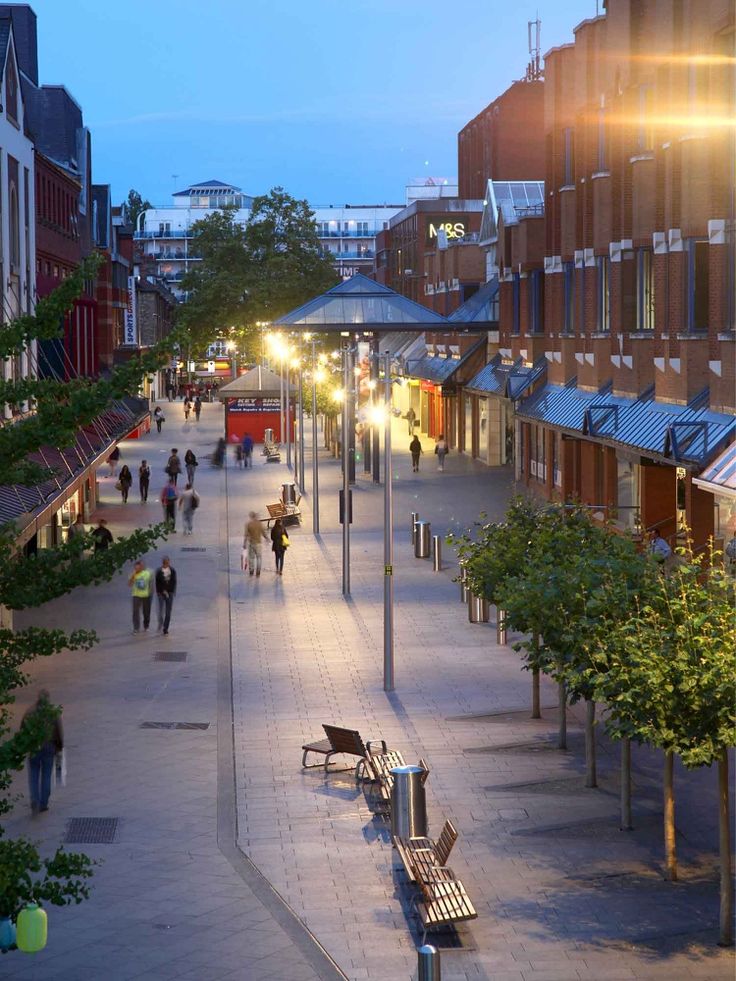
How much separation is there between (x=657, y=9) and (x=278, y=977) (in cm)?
2569

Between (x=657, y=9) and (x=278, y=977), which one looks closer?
(x=278, y=977)

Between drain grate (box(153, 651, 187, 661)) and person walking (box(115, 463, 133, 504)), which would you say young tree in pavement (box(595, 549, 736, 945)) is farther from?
person walking (box(115, 463, 133, 504))

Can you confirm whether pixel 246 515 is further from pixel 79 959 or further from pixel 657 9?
pixel 79 959

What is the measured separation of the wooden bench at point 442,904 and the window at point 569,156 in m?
34.9

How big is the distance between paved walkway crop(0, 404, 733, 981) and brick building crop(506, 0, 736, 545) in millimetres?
4357

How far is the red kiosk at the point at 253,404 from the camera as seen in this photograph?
261 feet

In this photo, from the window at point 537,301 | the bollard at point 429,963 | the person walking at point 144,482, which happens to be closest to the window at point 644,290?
the window at point 537,301

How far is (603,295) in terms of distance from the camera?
41.7m

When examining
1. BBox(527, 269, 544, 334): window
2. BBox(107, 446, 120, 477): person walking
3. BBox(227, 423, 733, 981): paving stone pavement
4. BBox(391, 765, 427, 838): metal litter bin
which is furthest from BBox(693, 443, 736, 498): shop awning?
BBox(107, 446, 120, 477): person walking

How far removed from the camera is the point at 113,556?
39.1 ft

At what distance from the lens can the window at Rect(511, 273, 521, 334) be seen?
192 feet

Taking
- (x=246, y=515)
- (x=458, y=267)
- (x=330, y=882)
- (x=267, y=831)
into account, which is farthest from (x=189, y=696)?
(x=458, y=267)

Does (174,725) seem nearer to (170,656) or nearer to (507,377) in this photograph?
(170,656)

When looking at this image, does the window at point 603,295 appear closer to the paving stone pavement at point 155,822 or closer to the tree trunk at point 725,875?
the paving stone pavement at point 155,822
